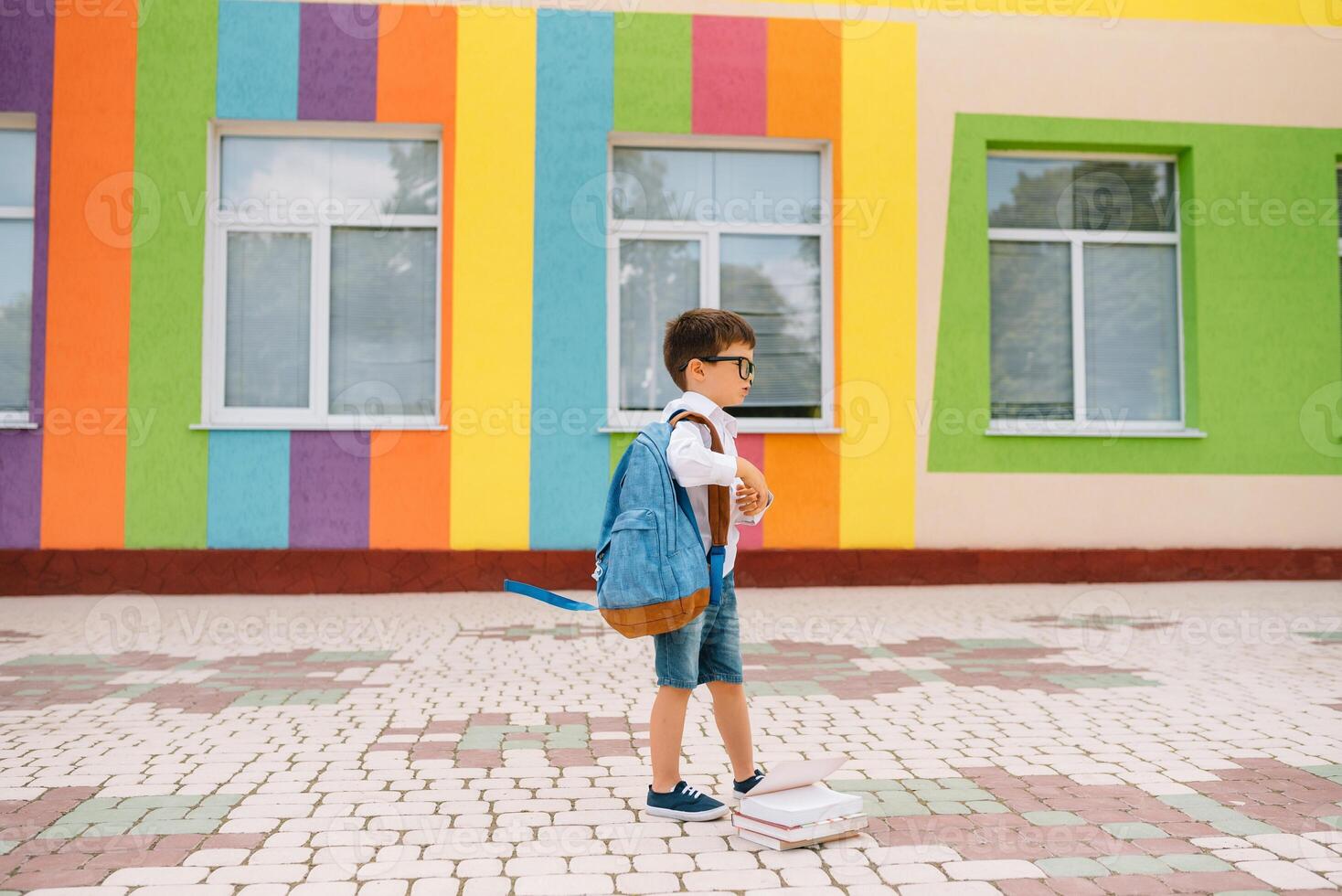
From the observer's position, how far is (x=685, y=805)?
10.2ft

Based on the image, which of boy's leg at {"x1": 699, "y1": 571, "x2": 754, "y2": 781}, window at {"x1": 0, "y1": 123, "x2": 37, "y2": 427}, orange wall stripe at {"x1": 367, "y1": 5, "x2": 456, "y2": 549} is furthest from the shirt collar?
window at {"x1": 0, "y1": 123, "x2": 37, "y2": 427}

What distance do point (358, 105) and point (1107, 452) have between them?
6905 millimetres

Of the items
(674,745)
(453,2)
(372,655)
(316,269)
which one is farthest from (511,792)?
(453,2)

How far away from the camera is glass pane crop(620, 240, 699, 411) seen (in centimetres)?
916

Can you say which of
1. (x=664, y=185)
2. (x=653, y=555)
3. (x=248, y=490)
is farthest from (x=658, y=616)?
(x=664, y=185)

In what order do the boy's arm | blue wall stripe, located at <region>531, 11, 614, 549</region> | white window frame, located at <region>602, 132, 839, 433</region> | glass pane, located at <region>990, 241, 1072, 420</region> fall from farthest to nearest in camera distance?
glass pane, located at <region>990, 241, 1072, 420</region>
white window frame, located at <region>602, 132, 839, 433</region>
blue wall stripe, located at <region>531, 11, 614, 549</region>
the boy's arm

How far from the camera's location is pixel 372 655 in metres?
5.97

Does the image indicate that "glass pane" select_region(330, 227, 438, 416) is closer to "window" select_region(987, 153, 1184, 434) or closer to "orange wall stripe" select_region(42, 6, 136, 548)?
"orange wall stripe" select_region(42, 6, 136, 548)

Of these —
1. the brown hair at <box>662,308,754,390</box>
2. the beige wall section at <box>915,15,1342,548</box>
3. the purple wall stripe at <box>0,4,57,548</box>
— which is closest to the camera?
the brown hair at <box>662,308,754,390</box>

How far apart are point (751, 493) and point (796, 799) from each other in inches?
33.3

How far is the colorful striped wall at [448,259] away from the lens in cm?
853

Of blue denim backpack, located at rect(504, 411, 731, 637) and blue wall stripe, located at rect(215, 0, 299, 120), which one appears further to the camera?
blue wall stripe, located at rect(215, 0, 299, 120)

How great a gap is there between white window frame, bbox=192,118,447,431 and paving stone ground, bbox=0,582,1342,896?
209 cm

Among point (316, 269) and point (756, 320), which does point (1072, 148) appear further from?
point (316, 269)
